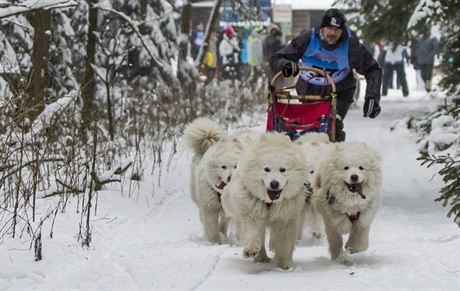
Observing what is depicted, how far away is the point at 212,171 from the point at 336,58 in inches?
62.0

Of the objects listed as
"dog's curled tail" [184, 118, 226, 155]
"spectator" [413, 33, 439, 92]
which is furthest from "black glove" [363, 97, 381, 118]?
"spectator" [413, 33, 439, 92]

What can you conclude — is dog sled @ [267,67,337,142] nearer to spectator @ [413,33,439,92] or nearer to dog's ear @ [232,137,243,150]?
dog's ear @ [232,137,243,150]

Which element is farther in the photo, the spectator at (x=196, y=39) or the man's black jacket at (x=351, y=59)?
the spectator at (x=196, y=39)

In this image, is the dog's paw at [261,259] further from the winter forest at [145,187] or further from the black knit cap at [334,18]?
the black knit cap at [334,18]

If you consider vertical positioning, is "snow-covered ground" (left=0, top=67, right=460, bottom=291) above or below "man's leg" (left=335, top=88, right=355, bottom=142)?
below

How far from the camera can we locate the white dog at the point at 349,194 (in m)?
5.02

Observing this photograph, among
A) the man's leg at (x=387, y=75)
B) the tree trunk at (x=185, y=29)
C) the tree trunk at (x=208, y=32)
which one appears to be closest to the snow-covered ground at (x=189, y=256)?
the tree trunk at (x=185, y=29)

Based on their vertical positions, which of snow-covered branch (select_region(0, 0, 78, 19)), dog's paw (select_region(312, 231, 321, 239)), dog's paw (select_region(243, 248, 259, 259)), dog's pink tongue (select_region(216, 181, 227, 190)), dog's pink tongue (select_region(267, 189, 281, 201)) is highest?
snow-covered branch (select_region(0, 0, 78, 19))

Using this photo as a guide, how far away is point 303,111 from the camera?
20.3 feet

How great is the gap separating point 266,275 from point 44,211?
7.20 ft

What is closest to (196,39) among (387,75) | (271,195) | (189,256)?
(387,75)

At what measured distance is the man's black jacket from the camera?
6355 mm

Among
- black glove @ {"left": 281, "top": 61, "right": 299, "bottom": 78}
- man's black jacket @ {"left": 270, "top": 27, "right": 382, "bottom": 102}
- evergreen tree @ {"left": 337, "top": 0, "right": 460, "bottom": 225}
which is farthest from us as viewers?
evergreen tree @ {"left": 337, "top": 0, "right": 460, "bottom": 225}

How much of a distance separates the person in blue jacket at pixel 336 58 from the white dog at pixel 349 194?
1.29 meters
